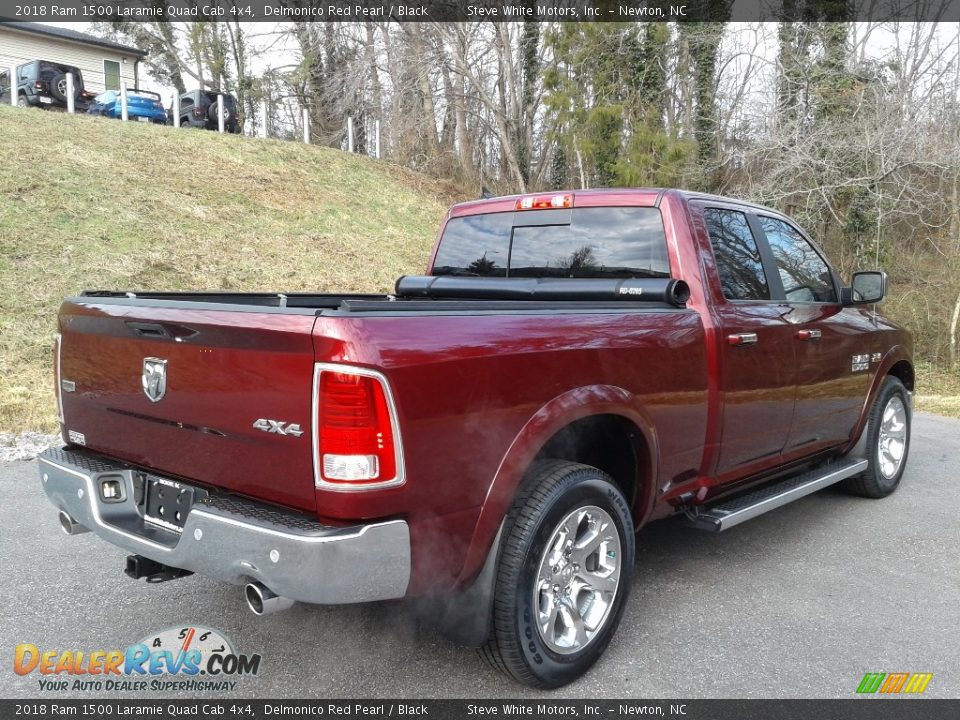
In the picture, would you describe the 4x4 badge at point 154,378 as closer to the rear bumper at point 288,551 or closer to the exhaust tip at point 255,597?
the rear bumper at point 288,551

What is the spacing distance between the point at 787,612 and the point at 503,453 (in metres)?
1.83

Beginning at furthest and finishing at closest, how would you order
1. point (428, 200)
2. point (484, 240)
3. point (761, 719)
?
point (428, 200) < point (484, 240) < point (761, 719)

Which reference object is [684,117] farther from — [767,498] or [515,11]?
[767,498]

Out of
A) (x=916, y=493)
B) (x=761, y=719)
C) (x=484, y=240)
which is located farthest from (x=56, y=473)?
(x=916, y=493)

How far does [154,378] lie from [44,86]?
2354 cm

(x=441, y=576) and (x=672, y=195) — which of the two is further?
(x=672, y=195)

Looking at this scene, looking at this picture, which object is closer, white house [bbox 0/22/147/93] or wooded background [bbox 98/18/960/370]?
wooded background [bbox 98/18/960/370]

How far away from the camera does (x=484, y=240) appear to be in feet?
14.4

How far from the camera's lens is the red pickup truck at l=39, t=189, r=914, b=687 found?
2371 mm

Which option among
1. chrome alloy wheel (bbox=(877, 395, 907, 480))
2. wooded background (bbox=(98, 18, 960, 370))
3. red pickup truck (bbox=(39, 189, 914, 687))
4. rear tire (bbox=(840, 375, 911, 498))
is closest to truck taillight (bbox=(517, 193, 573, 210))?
red pickup truck (bbox=(39, 189, 914, 687))

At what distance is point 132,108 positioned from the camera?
2277 centimetres

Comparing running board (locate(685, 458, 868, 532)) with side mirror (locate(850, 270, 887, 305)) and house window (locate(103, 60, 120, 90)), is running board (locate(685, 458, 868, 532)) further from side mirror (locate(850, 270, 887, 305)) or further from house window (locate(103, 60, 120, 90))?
house window (locate(103, 60, 120, 90))

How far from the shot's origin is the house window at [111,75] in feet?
113

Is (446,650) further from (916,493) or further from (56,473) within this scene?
(916,493)
